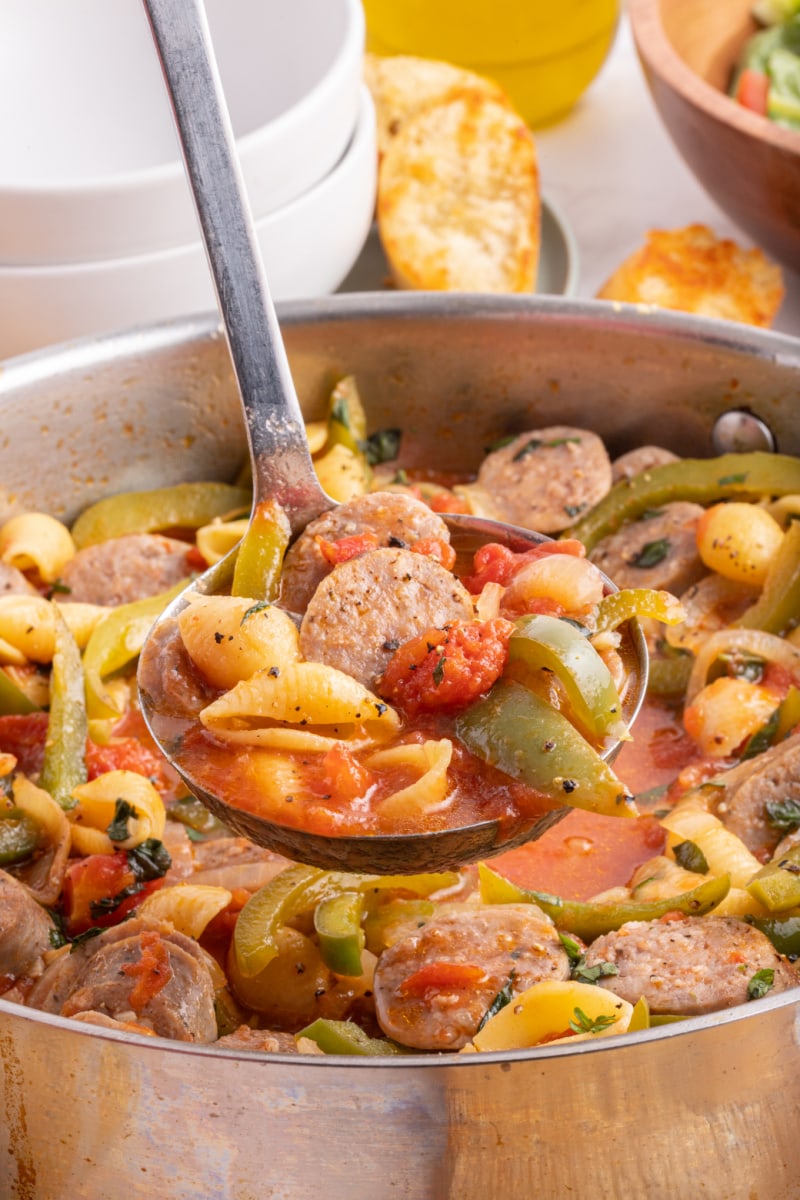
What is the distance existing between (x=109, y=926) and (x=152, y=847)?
16 centimetres

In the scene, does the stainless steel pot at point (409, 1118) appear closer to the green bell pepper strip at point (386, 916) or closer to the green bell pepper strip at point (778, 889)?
the green bell pepper strip at point (778, 889)

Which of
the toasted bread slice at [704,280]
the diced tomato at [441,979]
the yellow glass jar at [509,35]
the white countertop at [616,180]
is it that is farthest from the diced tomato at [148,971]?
the yellow glass jar at [509,35]

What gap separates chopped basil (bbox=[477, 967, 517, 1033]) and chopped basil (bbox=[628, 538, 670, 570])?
1.11 metres

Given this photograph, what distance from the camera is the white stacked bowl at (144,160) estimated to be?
116 inches

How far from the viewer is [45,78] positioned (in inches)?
141

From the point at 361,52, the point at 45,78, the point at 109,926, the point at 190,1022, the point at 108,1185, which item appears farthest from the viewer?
the point at 45,78

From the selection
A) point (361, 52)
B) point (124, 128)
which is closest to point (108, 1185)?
point (361, 52)

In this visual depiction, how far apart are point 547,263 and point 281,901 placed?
2.06 metres

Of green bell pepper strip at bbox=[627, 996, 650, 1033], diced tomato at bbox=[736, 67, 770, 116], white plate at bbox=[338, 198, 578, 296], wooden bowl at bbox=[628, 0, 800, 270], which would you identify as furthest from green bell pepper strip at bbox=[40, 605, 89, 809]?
→ diced tomato at bbox=[736, 67, 770, 116]

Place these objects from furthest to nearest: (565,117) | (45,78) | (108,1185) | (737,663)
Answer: (565,117) < (45,78) < (737,663) < (108,1185)

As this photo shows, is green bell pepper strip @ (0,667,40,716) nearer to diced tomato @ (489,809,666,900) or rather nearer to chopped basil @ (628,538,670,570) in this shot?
diced tomato @ (489,809,666,900)

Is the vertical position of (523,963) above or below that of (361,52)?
below

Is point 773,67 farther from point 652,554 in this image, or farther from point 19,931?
point 19,931

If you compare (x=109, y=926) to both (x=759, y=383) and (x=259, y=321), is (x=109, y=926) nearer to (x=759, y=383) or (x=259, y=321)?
(x=259, y=321)
